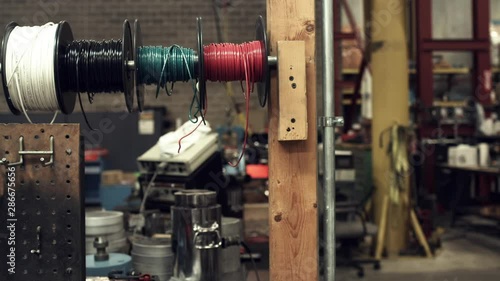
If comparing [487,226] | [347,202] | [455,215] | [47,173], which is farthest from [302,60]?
[455,215]

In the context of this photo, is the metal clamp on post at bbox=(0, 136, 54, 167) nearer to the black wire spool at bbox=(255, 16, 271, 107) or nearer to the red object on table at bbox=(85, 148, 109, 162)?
the black wire spool at bbox=(255, 16, 271, 107)

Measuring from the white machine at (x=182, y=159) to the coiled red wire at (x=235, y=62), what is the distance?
79cm

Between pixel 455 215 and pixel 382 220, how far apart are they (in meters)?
1.83

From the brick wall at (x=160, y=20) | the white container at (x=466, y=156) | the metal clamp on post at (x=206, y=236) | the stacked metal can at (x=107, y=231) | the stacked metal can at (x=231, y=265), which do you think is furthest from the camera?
the brick wall at (x=160, y=20)

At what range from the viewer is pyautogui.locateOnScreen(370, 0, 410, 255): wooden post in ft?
14.0

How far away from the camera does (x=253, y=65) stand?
137 cm

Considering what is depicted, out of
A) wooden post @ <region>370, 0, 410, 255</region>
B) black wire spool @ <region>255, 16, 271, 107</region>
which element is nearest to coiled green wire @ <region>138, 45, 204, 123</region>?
black wire spool @ <region>255, 16, 271, 107</region>

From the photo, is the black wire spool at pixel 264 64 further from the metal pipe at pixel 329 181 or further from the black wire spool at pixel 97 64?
the black wire spool at pixel 97 64

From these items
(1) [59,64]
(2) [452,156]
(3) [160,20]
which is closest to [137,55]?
(1) [59,64]

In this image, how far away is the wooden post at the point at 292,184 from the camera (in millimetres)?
1364

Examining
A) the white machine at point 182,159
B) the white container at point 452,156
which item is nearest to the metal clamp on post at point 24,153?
the white machine at point 182,159

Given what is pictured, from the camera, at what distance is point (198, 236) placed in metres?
1.52

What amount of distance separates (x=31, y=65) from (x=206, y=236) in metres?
0.62

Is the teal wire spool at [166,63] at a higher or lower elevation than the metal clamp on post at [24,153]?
higher
